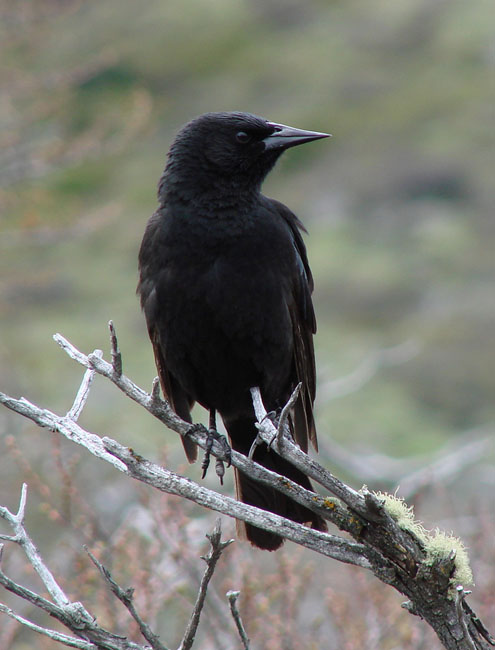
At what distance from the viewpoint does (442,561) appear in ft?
8.84

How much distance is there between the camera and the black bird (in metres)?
3.98

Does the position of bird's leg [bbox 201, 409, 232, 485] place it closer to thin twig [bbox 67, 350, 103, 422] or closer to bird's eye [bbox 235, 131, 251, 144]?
thin twig [bbox 67, 350, 103, 422]

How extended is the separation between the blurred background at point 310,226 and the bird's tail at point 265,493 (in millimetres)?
350

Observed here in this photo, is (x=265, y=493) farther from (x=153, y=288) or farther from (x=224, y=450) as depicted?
(x=153, y=288)

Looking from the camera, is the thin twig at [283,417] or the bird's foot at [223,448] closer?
the thin twig at [283,417]

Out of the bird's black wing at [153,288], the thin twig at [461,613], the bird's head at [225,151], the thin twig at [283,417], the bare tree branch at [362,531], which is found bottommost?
the thin twig at [461,613]

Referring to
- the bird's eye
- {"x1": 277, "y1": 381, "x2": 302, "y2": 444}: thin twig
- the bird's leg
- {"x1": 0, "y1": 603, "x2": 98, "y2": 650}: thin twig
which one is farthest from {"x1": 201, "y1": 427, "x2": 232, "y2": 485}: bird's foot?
the bird's eye

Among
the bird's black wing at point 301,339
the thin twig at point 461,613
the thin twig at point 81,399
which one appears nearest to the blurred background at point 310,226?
the bird's black wing at point 301,339

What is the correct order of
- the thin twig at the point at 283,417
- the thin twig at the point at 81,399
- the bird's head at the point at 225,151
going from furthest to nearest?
1. the bird's head at the point at 225,151
2. the thin twig at the point at 81,399
3. the thin twig at the point at 283,417

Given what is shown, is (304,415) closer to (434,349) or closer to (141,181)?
(434,349)

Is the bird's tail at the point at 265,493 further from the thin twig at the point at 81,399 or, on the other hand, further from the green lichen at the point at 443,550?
the thin twig at the point at 81,399

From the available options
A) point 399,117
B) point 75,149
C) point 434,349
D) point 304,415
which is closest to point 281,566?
point 304,415

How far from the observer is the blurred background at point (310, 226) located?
665 centimetres

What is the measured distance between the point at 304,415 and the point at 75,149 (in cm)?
437
